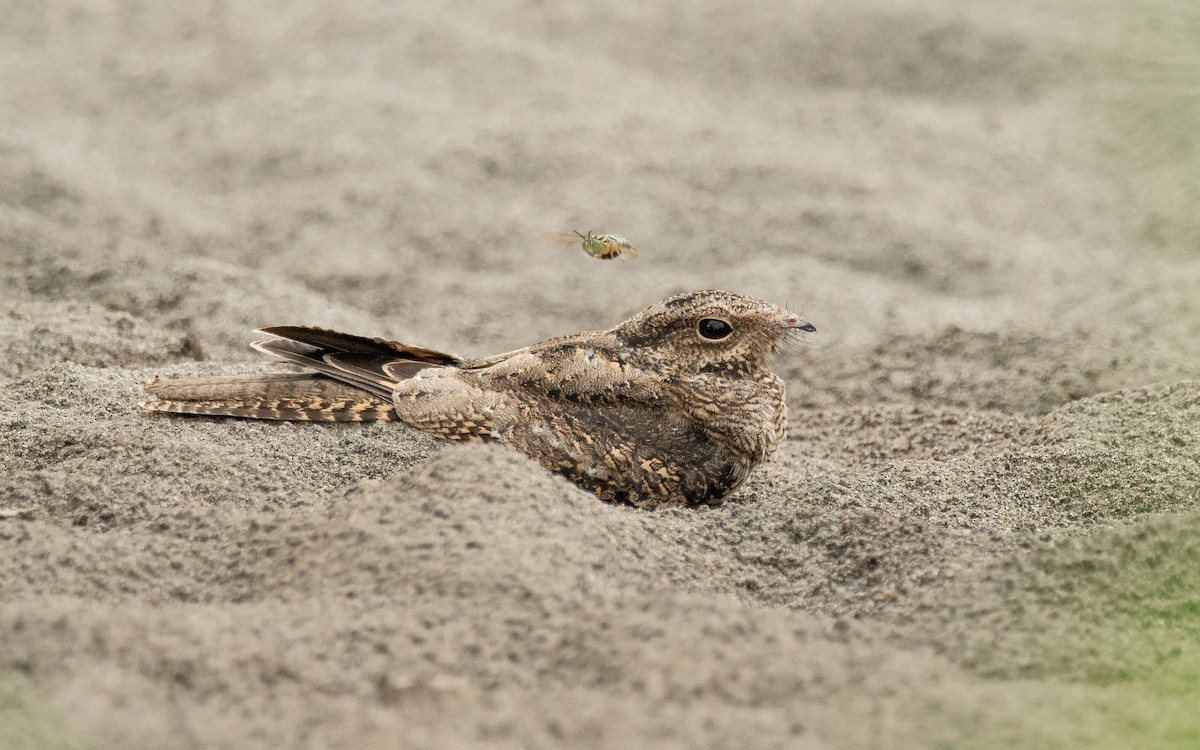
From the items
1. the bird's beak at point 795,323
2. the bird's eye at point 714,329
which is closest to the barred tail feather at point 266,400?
the bird's eye at point 714,329

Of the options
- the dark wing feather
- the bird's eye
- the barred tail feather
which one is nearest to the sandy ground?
the barred tail feather

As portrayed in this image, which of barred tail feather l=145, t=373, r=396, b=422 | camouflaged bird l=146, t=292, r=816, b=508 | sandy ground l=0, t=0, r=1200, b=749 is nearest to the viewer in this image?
sandy ground l=0, t=0, r=1200, b=749

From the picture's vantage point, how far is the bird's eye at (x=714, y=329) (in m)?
3.23

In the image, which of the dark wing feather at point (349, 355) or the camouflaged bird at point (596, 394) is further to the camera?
the dark wing feather at point (349, 355)

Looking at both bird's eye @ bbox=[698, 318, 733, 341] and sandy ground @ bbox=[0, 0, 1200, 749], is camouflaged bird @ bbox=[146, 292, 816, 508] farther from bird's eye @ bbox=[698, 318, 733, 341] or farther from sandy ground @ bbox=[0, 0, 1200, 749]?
sandy ground @ bbox=[0, 0, 1200, 749]

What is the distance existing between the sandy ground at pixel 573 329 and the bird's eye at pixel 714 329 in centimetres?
46

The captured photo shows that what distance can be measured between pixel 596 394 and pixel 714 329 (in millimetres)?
397

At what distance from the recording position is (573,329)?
5016mm

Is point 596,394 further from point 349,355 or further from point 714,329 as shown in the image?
point 349,355

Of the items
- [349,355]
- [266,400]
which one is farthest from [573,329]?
[266,400]

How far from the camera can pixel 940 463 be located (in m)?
3.40

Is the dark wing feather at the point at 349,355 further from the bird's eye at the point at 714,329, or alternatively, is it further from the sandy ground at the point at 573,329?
the bird's eye at the point at 714,329

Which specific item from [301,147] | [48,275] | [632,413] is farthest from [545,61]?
[632,413]

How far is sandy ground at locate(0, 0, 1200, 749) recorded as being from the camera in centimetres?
Answer: 190
